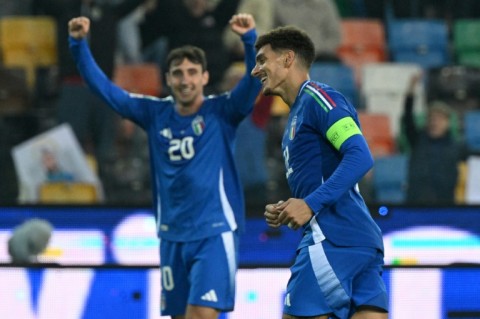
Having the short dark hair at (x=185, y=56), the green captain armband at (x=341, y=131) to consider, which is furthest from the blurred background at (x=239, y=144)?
the green captain armband at (x=341, y=131)

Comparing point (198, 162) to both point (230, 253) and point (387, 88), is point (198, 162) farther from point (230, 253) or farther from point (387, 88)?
point (387, 88)

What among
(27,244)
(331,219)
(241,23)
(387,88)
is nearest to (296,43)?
(331,219)

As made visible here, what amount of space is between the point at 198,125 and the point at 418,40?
300 inches

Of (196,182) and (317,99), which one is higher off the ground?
(317,99)

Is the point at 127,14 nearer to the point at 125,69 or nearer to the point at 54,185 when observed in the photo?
the point at 125,69

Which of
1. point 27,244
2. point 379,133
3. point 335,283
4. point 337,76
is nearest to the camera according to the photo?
point 335,283

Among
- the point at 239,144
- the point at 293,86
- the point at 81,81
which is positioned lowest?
the point at 293,86

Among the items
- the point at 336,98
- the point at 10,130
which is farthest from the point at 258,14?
the point at 336,98

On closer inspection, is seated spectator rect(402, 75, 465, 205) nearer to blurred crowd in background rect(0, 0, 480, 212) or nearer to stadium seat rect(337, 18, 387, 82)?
blurred crowd in background rect(0, 0, 480, 212)

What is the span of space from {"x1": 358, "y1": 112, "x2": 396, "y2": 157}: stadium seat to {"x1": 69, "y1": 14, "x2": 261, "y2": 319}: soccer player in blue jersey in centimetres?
543

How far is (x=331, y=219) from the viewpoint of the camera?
212 inches

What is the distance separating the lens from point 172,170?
7.17m

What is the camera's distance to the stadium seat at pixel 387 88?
13.2 meters

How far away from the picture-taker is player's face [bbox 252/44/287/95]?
5.57 meters
